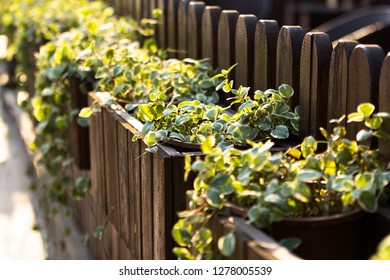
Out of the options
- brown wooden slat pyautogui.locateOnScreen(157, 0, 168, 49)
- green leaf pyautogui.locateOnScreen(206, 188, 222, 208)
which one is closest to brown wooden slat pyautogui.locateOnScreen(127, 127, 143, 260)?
green leaf pyautogui.locateOnScreen(206, 188, 222, 208)

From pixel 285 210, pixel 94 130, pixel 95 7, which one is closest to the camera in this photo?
pixel 285 210

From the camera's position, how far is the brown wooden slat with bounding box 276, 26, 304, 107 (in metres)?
2.19

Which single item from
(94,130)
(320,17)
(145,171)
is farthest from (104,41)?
(320,17)

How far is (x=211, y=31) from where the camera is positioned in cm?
286

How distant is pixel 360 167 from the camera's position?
1686mm

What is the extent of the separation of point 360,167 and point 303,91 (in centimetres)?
51

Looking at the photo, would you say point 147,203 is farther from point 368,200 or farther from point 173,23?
point 173,23

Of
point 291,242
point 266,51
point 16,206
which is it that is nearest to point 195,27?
point 266,51

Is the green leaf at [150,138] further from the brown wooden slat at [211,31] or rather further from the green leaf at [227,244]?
the brown wooden slat at [211,31]

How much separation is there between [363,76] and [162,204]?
1.93 feet

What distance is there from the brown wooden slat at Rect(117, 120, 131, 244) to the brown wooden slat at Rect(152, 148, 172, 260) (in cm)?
31
